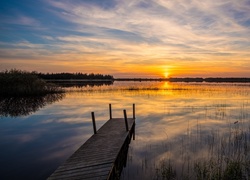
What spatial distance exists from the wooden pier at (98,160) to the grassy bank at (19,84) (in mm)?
32243

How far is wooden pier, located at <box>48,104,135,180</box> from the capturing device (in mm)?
9047

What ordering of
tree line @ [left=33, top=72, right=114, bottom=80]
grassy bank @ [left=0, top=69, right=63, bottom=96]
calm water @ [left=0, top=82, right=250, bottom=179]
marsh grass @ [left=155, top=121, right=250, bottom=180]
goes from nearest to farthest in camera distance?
marsh grass @ [left=155, top=121, right=250, bottom=180] → calm water @ [left=0, top=82, right=250, bottom=179] → grassy bank @ [left=0, top=69, right=63, bottom=96] → tree line @ [left=33, top=72, right=114, bottom=80]

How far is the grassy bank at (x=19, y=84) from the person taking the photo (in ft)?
140

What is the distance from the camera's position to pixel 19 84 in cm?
4397

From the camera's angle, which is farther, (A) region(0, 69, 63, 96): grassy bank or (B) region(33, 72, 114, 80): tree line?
(B) region(33, 72, 114, 80): tree line

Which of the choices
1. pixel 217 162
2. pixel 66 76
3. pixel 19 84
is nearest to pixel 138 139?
pixel 217 162

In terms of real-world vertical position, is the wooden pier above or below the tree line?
below

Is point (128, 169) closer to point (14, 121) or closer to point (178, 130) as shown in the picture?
point (178, 130)

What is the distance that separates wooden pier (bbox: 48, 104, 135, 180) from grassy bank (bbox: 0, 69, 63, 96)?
32.2m

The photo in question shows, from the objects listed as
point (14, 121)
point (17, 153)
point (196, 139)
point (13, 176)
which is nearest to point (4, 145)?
point (17, 153)

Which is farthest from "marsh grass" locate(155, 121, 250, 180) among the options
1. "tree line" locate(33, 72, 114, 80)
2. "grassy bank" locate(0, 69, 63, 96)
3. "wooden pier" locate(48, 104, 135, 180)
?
"tree line" locate(33, 72, 114, 80)

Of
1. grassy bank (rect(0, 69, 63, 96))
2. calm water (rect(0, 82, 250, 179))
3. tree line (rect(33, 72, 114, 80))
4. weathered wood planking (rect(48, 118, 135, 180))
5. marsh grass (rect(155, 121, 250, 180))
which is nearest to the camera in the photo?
weathered wood planking (rect(48, 118, 135, 180))

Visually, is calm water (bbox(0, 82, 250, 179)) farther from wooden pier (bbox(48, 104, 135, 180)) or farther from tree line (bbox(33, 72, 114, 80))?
tree line (bbox(33, 72, 114, 80))

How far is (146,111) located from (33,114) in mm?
14670
